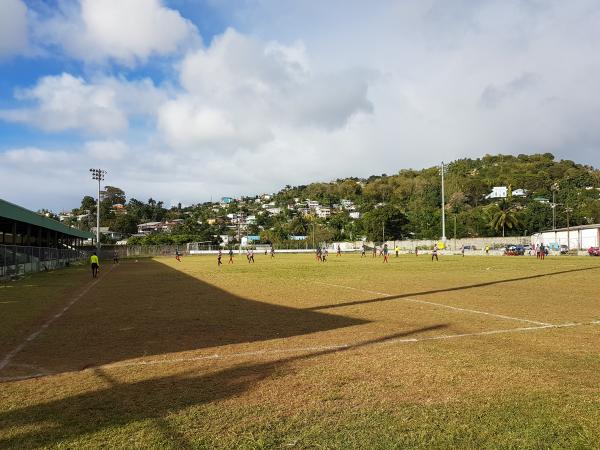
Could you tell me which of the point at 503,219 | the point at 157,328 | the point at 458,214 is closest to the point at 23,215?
the point at 157,328

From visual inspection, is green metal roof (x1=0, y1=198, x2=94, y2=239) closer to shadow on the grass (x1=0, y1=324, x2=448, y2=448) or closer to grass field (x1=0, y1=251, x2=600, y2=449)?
grass field (x1=0, y1=251, x2=600, y2=449)

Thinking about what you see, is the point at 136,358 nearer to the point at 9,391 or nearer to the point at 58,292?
the point at 9,391

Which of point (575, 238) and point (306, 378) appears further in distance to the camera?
point (575, 238)

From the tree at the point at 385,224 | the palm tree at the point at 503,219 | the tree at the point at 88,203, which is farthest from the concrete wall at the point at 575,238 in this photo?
the tree at the point at 88,203

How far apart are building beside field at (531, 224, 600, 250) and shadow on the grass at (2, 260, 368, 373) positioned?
6484 centimetres

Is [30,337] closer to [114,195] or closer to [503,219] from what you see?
[503,219]

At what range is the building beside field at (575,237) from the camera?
230 ft

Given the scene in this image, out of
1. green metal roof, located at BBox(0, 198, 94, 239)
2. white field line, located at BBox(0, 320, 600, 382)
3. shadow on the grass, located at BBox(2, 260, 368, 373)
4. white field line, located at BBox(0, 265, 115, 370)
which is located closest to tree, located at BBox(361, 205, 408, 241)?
green metal roof, located at BBox(0, 198, 94, 239)

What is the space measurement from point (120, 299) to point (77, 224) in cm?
15700

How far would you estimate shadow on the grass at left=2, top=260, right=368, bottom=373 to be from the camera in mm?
7879

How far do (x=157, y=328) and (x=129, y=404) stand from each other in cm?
529

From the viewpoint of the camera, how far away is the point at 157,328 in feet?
33.9

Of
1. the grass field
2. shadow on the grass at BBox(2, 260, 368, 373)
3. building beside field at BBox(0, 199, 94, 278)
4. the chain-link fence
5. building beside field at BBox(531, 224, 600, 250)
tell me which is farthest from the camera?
building beside field at BBox(531, 224, 600, 250)

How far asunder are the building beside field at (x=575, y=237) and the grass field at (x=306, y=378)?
216 ft
